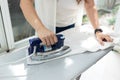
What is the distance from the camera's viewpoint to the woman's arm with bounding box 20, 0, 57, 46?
2.34ft

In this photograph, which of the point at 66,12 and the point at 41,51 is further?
the point at 66,12

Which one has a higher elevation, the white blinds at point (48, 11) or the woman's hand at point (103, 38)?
the white blinds at point (48, 11)

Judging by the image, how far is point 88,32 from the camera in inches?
39.6

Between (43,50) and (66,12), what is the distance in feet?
1.26

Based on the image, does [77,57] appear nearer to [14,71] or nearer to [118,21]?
[14,71]

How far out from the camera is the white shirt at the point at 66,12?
3.25 ft

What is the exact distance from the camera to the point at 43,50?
0.74 m

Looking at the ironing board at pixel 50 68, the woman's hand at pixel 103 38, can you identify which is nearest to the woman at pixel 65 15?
the woman's hand at pixel 103 38

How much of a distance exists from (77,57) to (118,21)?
17.5 inches

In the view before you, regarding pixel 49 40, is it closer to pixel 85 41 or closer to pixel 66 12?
pixel 85 41

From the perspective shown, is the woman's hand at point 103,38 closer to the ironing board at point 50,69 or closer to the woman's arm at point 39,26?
the ironing board at point 50,69

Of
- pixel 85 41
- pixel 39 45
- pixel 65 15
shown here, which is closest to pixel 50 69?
pixel 39 45

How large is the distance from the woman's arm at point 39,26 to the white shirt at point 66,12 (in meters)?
0.25

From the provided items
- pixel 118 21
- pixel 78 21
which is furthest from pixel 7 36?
pixel 118 21
